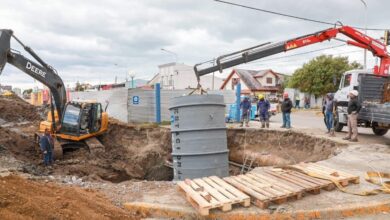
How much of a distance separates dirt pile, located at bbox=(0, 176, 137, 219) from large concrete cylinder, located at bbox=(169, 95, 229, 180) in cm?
417

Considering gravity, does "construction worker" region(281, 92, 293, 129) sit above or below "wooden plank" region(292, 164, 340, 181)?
above

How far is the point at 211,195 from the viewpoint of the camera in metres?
6.21

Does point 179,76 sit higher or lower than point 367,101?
higher

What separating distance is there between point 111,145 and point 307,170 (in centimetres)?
1102

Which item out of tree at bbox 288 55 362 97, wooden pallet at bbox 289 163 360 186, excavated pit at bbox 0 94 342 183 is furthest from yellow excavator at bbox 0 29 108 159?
tree at bbox 288 55 362 97

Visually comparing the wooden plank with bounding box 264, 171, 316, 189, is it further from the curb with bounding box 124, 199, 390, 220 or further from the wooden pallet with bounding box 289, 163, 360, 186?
the curb with bounding box 124, 199, 390, 220

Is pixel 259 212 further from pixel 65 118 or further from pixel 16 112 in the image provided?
pixel 16 112

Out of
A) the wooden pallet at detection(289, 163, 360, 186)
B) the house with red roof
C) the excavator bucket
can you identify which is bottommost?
the wooden pallet at detection(289, 163, 360, 186)

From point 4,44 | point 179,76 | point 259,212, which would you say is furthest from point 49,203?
point 179,76

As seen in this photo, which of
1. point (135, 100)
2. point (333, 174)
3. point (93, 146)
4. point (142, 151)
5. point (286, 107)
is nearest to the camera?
point (333, 174)

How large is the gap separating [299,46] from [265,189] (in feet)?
33.0

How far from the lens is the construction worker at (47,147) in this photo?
41.4 ft

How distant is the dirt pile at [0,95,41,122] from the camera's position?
21688 mm

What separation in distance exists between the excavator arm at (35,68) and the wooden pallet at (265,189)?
8.89m
